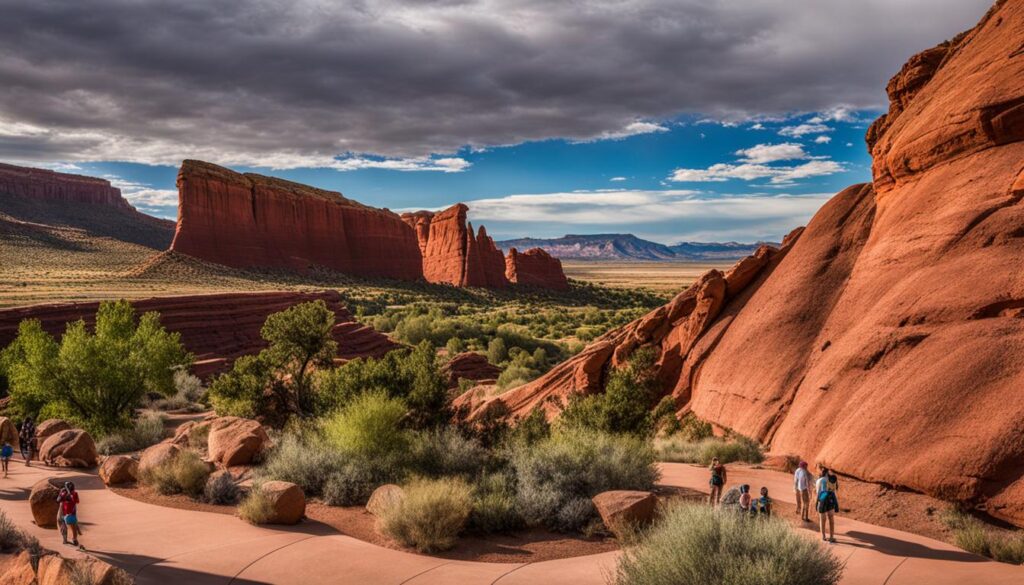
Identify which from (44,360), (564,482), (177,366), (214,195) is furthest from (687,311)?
(214,195)

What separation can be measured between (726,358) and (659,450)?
3.79 m

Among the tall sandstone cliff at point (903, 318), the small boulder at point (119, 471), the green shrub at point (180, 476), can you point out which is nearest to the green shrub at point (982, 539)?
the tall sandstone cliff at point (903, 318)

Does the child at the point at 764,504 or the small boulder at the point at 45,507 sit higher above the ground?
the child at the point at 764,504

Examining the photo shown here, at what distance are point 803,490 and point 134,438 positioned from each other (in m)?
23.2

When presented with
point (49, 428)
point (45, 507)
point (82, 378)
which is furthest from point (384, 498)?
point (82, 378)

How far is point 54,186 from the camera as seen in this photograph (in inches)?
5797

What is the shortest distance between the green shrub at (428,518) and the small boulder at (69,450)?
14.1m

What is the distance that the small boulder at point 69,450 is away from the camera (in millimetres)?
21297

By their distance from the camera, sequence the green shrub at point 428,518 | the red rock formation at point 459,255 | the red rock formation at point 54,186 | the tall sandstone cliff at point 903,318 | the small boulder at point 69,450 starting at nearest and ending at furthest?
the green shrub at point 428,518 < the tall sandstone cliff at point 903,318 < the small boulder at point 69,450 < the red rock formation at point 459,255 < the red rock formation at point 54,186

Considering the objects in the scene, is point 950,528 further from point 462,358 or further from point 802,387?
point 462,358

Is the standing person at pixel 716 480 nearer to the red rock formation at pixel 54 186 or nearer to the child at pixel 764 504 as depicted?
the child at pixel 764 504

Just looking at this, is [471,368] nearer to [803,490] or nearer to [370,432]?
[370,432]

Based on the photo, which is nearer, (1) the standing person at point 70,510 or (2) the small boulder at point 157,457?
(1) the standing person at point 70,510

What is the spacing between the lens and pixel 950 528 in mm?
10984
